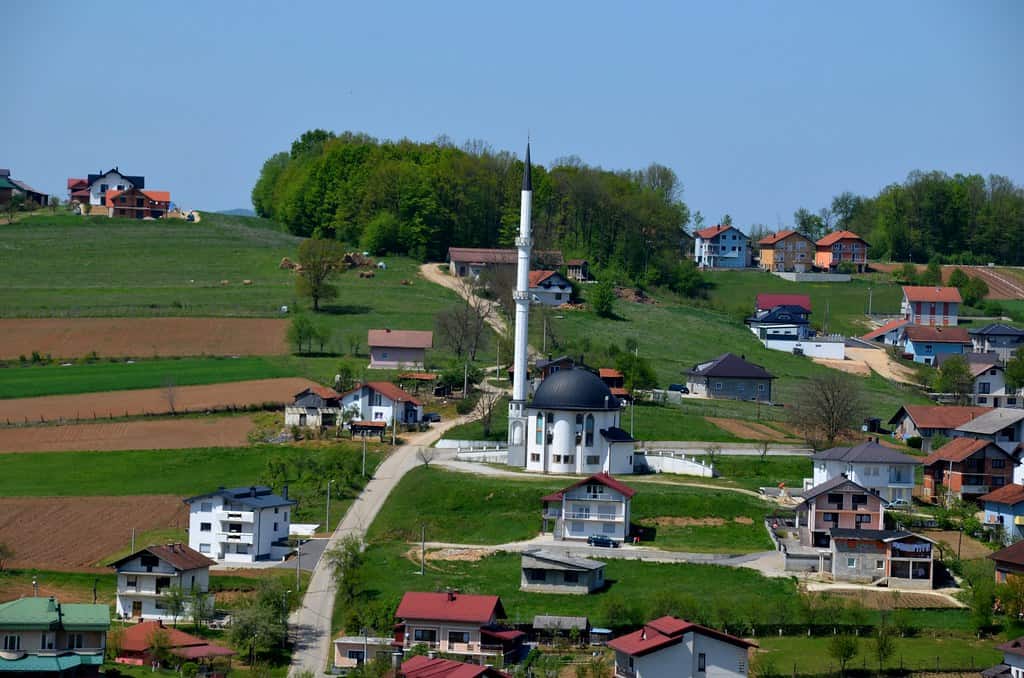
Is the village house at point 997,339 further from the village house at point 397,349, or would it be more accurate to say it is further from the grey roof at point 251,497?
the grey roof at point 251,497

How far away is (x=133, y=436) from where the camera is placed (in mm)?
86125

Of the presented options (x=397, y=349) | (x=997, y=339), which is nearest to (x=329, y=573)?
(x=397, y=349)

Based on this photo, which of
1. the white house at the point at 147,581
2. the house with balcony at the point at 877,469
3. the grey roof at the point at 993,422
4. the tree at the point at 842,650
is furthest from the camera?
the grey roof at the point at 993,422

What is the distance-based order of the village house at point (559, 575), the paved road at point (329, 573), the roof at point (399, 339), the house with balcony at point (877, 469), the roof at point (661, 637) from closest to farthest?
the roof at point (661, 637)
the paved road at point (329, 573)
the village house at point (559, 575)
the house with balcony at point (877, 469)
the roof at point (399, 339)

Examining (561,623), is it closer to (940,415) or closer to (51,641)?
(51,641)

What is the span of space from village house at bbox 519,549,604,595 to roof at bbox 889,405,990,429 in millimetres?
30365

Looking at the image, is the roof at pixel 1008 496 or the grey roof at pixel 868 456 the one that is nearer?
the roof at pixel 1008 496

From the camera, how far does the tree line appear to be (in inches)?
5536

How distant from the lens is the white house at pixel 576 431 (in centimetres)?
8069

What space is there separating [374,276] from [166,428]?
42778mm

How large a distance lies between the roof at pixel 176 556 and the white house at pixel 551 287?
60.6 metres

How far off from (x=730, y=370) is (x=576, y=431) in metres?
23.4

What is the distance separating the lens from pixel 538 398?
269ft

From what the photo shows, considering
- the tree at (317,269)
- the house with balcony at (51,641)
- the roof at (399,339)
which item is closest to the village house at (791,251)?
the tree at (317,269)
